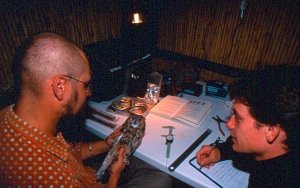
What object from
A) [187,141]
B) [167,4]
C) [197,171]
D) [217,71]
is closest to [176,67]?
[217,71]

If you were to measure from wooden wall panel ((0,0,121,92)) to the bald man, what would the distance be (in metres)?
0.89

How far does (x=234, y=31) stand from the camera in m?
2.62

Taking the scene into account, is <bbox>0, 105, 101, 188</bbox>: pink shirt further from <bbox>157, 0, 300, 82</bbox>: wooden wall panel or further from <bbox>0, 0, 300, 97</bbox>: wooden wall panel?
<bbox>157, 0, 300, 82</bbox>: wooden wall panel

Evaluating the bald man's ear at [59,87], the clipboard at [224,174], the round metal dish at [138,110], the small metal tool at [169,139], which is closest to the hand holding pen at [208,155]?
the clipboard at [224,174]

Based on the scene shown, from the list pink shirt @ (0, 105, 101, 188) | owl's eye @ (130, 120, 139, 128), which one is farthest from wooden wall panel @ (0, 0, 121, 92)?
owl's eye @ (130, 120, 139, 128)

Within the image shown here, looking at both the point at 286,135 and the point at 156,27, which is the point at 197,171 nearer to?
the point at 286,135

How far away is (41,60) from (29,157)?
23.2 inches

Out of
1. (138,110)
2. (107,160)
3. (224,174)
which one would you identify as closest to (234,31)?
(138,110)

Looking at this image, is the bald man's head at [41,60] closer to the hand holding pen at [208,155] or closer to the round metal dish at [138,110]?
the round metal dish at [138,110]

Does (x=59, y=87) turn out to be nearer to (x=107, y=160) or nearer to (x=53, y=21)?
(x=107, y=160)

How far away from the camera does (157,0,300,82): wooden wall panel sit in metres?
2.31

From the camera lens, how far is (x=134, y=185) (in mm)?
1902

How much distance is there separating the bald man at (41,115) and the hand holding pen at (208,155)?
888mm

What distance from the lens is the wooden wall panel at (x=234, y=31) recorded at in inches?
90.9
